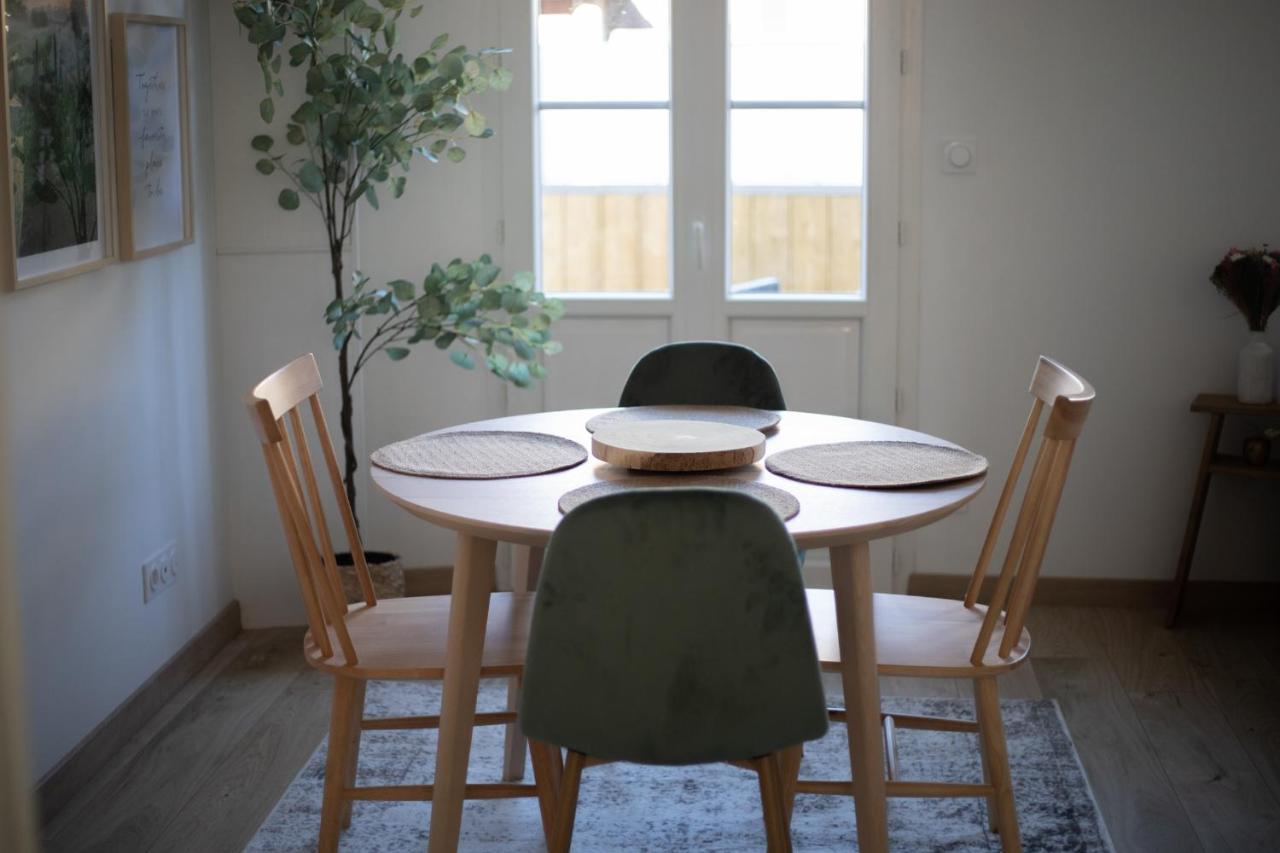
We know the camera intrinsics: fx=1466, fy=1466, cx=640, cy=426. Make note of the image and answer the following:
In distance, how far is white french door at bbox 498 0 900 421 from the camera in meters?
4.13

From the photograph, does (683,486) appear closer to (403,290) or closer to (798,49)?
(403,290)

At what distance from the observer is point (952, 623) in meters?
2.72

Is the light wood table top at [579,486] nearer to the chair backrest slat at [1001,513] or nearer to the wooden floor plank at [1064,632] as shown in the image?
the chair backrest slat at [1001,513]

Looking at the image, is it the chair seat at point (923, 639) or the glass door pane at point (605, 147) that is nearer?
the chair seat at point (923, 639)

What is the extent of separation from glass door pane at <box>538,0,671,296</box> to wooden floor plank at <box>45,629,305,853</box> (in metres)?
1.34

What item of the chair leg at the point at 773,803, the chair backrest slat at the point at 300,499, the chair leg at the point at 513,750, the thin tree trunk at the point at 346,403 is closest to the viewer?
the chair leg at the point at 773,803

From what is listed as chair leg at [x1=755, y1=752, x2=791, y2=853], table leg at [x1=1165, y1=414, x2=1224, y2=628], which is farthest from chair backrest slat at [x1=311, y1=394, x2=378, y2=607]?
table leg at [x1=1165, y1=414, x2=1224, y2=628]

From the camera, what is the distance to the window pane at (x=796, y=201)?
4168mm

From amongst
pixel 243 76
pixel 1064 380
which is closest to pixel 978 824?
pixel 1064 380

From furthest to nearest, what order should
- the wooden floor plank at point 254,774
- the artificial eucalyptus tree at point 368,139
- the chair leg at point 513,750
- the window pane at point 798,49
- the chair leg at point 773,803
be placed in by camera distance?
the window pane at point 798,49 < the artificial eucalyptus tree at point 368,139 < the chair leg at point 513,750 < the wooden floor plank at point 254,774 < the chair leg at point 773,803

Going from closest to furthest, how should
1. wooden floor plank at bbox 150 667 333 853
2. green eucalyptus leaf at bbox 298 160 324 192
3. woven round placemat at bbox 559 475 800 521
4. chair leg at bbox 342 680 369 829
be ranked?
1. woven round placemat at bbox 559 475 800 521
2. chair leg at bbox 342 680 369 829
3. wooden floor plank at bbox 150 667 333 853
4. green eucalyptus leaf at bbox 298 160 324 192

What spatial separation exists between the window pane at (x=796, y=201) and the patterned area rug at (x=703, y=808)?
1420mm

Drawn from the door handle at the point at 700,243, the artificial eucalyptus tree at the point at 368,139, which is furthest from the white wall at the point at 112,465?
the door handle at the point at 700,243

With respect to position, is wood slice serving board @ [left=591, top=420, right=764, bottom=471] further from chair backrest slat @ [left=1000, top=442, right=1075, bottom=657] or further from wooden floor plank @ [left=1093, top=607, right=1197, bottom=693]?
wooden floor plank @ [left=1093, top=607, right=1197, bottom=693]
